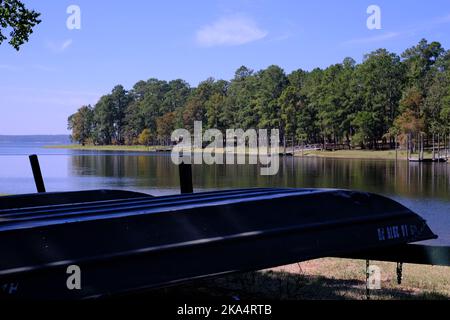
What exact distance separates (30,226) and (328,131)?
9163cm

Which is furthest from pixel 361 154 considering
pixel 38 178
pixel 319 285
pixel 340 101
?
pixel 319 285

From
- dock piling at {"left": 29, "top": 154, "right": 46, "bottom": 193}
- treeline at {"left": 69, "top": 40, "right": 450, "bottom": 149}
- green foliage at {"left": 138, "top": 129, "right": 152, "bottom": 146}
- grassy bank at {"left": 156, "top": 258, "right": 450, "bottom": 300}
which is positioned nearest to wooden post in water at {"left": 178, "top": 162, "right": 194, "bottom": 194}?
grassy bank at {"left": 156, "top": 258, "right": 450, "bottom": 300}

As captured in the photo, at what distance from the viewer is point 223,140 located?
115 m

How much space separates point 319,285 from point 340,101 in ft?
283

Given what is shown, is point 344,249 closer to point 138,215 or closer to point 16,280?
point 138,215

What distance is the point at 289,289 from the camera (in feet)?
20.6

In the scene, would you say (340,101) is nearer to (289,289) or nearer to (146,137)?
(146,137)

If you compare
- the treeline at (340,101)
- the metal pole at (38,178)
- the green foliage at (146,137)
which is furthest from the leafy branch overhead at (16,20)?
the green foliage at (146,137)

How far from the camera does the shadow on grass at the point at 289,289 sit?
5.63 m

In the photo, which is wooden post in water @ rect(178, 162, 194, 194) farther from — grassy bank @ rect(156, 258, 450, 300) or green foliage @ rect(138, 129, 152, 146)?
green foliage @ rect(138, 129, 152, 146)

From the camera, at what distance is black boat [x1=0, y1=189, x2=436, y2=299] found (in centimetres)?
371

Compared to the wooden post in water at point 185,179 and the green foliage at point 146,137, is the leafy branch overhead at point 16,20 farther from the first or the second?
the green foliage at point 146,137

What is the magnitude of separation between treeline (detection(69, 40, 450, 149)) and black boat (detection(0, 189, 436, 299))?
2664 inches

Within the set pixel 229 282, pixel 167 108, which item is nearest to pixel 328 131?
pixel 167 108
